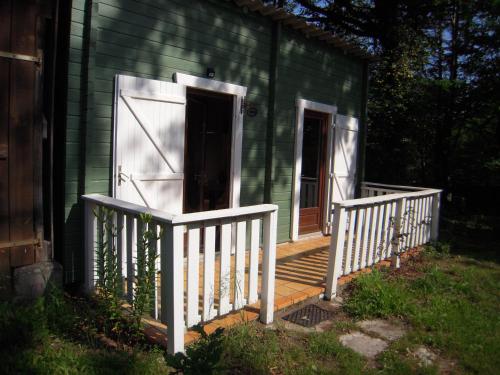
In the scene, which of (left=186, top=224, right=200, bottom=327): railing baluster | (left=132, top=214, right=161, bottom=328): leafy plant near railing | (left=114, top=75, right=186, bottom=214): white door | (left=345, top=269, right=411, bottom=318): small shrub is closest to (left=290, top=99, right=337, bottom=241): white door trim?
(left=345, top=269, right=411, bottom=318): small shrub

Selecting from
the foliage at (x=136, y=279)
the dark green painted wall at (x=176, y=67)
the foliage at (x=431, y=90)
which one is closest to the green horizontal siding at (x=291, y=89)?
the dark green painted wall at (x=176, y=67)

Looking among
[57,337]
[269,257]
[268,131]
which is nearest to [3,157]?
[57,337]

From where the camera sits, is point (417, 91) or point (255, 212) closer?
point (255, 212)

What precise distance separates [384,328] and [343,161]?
3.48 m

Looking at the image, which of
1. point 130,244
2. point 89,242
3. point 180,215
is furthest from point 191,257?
point 89,242

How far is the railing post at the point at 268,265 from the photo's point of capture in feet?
9.70

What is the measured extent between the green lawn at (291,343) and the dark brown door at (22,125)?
53 cm

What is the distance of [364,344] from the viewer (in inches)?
114

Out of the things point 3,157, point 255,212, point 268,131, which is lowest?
point 255,212

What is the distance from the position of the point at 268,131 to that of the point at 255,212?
2.43 m

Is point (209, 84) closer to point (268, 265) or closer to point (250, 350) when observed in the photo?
point (268, 265)

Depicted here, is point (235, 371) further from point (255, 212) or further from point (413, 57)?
point (413, 57)

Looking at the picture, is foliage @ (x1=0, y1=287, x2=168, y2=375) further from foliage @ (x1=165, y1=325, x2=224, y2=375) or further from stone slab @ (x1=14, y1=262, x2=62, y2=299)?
foliage @ (x1=165, y1=325, x2=224, y2=375)

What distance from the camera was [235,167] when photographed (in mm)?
4668
